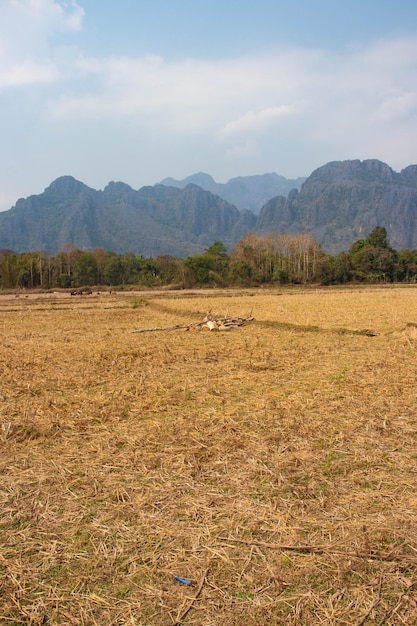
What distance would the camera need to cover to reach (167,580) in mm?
2502

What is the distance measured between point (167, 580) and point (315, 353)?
7.68 m

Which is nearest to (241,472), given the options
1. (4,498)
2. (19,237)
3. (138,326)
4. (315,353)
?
(4,498)

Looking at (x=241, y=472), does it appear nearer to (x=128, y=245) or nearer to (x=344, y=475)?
(x=344, y=475)

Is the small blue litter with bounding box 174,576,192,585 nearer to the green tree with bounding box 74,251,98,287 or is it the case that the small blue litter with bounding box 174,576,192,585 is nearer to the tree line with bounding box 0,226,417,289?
the tree line with bounding box 0,226,417,289

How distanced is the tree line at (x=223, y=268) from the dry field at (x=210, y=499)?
54123 millimetres

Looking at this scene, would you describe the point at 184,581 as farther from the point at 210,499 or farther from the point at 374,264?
the point at 374,264

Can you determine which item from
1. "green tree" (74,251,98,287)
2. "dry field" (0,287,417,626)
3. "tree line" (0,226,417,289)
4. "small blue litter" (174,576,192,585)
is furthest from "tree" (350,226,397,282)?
"small blue litter" (174,576,192,585)

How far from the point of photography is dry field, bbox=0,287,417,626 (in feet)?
7.73

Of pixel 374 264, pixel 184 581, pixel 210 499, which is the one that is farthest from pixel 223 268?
pixel 184 581

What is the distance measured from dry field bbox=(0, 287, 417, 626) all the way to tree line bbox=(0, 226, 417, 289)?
178 feet

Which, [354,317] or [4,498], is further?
[354,317]

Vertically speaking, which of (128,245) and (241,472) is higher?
(128,245)

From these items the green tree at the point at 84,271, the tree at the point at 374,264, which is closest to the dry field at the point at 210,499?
the green tree at the point at 84,271

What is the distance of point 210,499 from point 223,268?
62217 mm
